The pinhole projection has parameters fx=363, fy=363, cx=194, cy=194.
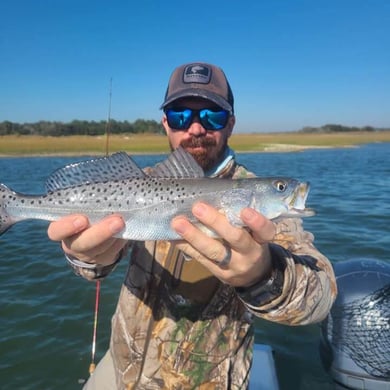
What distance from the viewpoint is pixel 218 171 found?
4.19 m

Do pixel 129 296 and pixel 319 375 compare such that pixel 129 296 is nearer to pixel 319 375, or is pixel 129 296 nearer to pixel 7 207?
pixel 7 207

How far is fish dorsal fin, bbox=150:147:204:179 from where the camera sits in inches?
132

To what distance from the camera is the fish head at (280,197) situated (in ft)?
10.5

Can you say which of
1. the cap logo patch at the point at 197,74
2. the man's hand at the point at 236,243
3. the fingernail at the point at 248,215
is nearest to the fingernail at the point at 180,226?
the man's hand at the point at 236,243

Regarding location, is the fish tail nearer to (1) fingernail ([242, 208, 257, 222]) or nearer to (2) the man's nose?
(2) the man's nose

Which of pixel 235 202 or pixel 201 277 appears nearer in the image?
pixel 235 202

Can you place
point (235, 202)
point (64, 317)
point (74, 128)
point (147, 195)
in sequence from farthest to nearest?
point (74, 128) → point (64, 317) → point (147, 195) → point (235, 202)

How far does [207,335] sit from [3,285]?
7.27 metres

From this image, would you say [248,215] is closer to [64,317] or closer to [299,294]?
[299,294]

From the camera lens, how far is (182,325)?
3410 mm

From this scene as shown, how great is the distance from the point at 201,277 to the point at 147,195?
96cm

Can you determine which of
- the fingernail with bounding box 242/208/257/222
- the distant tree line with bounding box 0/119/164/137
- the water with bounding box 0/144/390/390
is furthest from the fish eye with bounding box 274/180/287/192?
the distant tree line with bounding box 0/119/164/137

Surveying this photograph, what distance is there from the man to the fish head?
0.97 ft

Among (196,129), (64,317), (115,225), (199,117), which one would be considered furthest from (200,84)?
(64,317)
